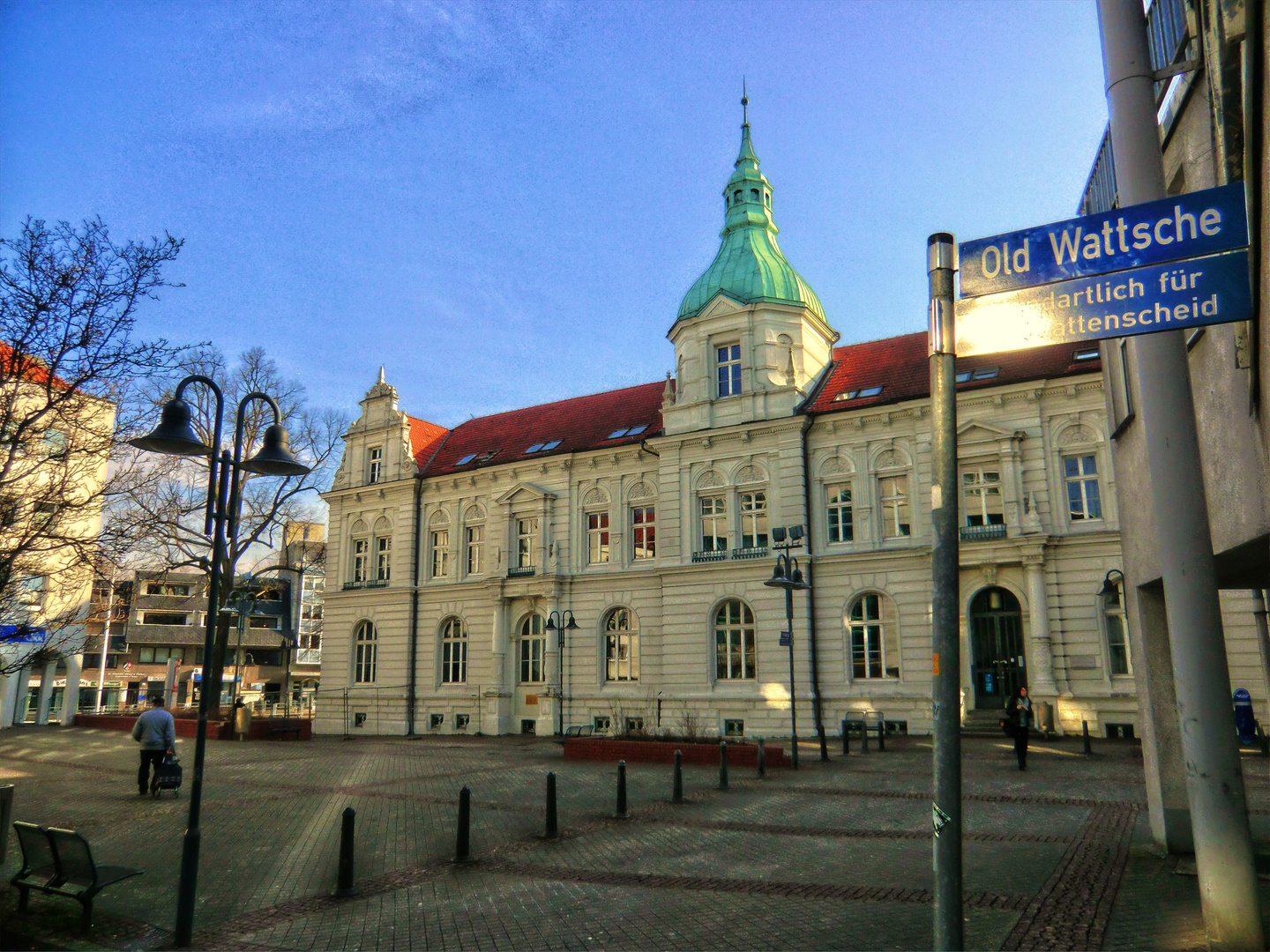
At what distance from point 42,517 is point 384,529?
30061 millimetres

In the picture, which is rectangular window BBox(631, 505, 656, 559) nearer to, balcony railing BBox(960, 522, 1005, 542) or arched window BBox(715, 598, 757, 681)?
arched window BBox(715, 598, 757, 681)

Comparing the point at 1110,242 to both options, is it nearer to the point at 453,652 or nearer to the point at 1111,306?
the point at 1111,306

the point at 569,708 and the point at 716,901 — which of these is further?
the point at 569,708

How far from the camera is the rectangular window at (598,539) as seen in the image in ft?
117

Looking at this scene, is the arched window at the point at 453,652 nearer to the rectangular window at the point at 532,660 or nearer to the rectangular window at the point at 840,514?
the rectangular window at the point at 532,660

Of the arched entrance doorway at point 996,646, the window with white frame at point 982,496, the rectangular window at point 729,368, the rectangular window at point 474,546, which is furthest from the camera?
the rectangular window at point 474,546

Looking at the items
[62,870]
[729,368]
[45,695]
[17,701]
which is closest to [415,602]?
[729,368]

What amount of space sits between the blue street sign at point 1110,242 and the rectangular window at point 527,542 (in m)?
32.8

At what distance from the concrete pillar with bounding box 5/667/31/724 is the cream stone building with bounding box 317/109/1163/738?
13.5m

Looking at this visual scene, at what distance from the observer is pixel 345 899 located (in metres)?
9.38

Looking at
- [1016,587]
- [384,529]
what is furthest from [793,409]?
[384,529]

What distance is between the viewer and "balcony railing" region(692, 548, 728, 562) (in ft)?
104

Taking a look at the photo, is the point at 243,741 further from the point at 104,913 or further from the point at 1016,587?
the point at 1016,587

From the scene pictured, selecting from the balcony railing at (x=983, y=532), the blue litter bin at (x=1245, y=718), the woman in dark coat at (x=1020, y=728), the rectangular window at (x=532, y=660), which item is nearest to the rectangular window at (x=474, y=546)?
the rectangular window at (x=532, y=660)
